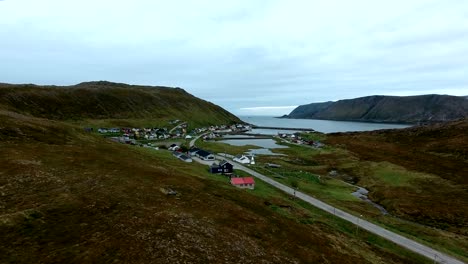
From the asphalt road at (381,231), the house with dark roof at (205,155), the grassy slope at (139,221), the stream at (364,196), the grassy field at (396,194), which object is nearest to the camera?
the grassy slope at (139,221)

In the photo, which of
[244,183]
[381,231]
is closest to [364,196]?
[381,231]

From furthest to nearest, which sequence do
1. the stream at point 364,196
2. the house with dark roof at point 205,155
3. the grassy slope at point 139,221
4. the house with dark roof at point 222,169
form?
the house with dark roof at point 205,155, the house with dark roof at point 222,169, the stream at point 364,196, the grassy slope at point 139,221

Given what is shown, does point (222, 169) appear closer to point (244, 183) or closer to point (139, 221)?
point (244, 183)

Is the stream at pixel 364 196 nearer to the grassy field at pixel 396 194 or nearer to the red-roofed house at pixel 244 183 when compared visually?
the grassy field at pixel 396 194

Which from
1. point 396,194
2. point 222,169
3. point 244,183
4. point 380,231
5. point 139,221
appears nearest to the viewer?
point 139,221

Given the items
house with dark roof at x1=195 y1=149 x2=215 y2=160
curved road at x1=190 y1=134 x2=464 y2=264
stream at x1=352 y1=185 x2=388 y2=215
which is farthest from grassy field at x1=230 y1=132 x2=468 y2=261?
house with dark roof at x1=195 y1=149 x2=215 y2=160

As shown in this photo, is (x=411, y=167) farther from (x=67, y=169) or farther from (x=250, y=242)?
(x=67, y=169)

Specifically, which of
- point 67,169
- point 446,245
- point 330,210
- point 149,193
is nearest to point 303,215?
point 330,210

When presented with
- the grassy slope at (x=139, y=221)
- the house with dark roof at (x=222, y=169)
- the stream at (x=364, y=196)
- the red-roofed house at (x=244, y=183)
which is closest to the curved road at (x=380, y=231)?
the grassy slope at (x=139, y=221)

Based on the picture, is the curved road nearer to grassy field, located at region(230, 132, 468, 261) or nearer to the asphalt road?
the asphalt road
